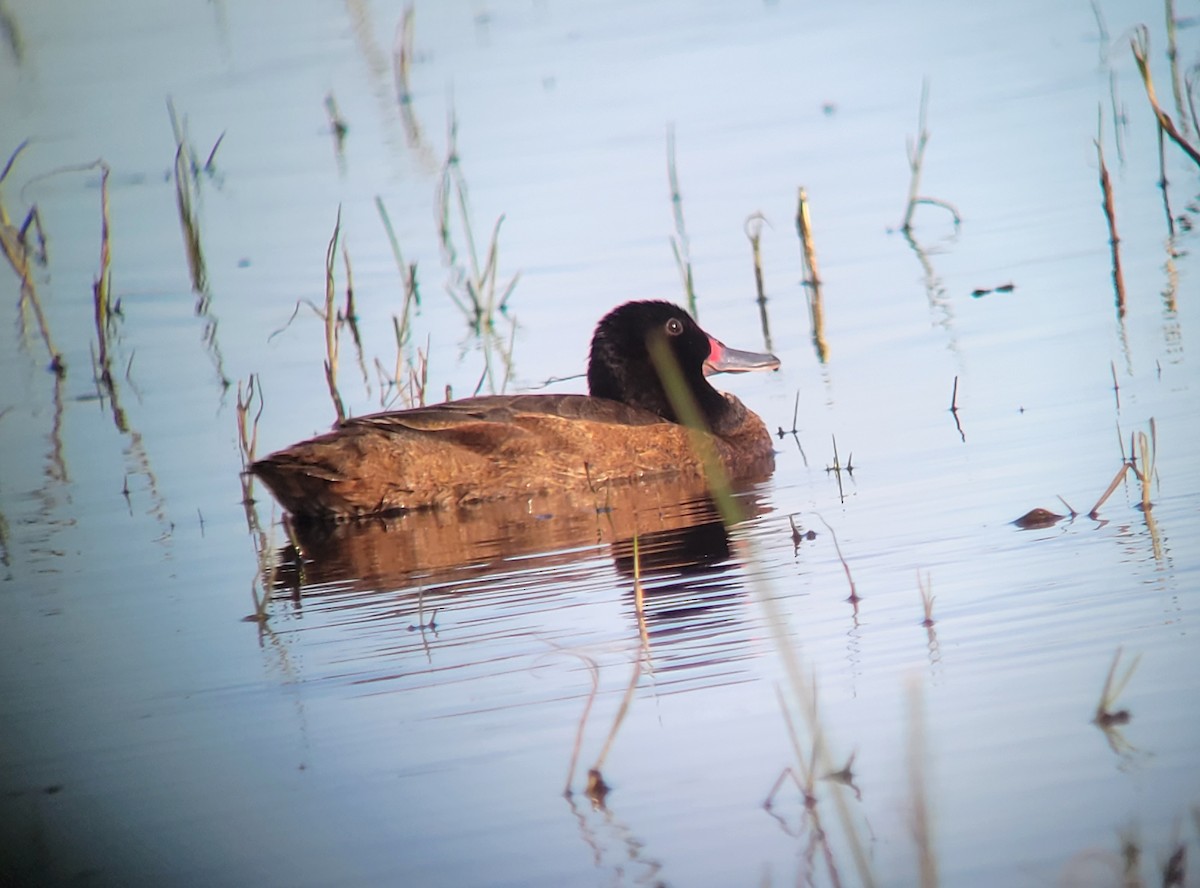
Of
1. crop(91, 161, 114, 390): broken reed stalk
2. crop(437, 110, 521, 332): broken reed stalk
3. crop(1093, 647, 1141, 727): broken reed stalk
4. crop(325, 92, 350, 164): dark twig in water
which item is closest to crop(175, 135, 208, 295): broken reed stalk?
crop(91, 161, 114, 390): broken reed stalk

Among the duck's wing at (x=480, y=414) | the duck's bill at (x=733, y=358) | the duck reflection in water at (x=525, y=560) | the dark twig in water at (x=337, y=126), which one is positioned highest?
the dark twig in water at (x=337, y=126)

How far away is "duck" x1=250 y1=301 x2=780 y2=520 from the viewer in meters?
9.02

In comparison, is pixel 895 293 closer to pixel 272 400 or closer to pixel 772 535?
pixel 272 400

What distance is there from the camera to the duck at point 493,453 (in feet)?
29.6

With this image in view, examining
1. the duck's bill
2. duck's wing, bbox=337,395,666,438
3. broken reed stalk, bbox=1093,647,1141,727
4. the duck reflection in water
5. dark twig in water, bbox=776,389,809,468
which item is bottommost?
broken reed stalk, bbox=1093,647,1141,727

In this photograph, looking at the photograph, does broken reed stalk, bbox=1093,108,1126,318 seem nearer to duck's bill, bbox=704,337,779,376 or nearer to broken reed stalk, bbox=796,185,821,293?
broken reed stalk, bbox=796,185,821,293

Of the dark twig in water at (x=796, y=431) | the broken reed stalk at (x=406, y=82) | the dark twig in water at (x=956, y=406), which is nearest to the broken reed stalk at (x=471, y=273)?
the dark twig in water at (x=796, y=431)

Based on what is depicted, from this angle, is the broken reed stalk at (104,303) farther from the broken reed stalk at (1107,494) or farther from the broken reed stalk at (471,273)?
the broken reed stalk at (1107,494)

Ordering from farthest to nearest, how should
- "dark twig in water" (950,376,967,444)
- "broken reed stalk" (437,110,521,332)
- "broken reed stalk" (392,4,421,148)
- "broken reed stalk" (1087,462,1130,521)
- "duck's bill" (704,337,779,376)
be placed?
"broken reed stalk" (392,4,421,148) → "broken reed stalk" (437,110,521,332) → "duck's bill" (704,337,779,376) → "dark twig in water" (950,376,967,444) → "broken reed stalk" (1087,462,1130,521)

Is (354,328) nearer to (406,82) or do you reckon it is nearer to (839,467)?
(839,467)

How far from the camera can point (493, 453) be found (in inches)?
369

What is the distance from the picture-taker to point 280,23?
24.2 m

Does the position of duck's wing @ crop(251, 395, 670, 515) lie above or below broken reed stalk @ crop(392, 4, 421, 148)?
below

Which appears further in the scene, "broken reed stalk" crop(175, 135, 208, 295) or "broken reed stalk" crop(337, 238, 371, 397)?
"broken reed stalk" crop(175, 135, 208, 295)
